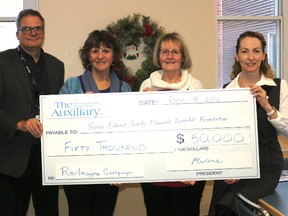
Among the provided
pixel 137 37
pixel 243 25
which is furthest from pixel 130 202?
pixel 243 25

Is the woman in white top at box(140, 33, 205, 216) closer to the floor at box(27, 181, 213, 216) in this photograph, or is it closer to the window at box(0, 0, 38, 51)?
the floor at box(27, 181, 213, 216)

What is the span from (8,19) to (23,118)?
1.55 metres

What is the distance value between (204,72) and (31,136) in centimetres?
188

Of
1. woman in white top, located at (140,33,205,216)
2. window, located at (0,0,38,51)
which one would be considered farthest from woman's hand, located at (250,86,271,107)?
window, located at (0,0,38,51)

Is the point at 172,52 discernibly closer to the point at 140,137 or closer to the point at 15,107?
the point at 140,137

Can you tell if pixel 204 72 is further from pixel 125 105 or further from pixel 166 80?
pixel 125 105

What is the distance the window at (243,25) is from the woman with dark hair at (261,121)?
1581 mm

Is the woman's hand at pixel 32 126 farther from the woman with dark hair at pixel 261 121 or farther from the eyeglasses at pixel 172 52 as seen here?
the woman with dark hair at pixel 261 121

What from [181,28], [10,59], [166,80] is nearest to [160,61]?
[166,80]

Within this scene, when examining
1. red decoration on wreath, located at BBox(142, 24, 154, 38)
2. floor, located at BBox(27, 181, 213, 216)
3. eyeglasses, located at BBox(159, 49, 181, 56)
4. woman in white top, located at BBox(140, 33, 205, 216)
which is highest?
red decoration on wreath, located at BBox(142, 24, 154, 38)

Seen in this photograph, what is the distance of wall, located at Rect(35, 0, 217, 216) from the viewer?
315 centimetres

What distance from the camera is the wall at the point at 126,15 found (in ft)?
10.3

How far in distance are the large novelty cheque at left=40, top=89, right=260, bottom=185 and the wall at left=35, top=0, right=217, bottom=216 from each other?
4.37 ft

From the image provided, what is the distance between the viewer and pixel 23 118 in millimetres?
2035
